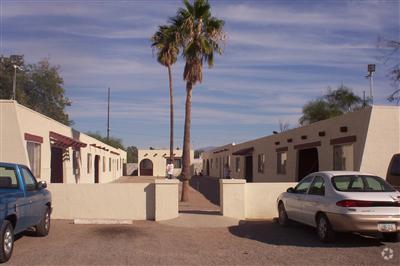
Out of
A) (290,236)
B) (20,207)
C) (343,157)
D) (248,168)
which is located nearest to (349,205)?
(290,236)

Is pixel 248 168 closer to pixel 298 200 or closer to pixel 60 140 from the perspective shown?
pixel 60 140

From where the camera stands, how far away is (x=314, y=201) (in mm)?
11625

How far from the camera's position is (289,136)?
1067 inches

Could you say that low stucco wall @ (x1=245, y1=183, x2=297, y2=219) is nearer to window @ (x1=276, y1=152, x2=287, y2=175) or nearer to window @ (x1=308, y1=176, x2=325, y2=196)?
window @ (x1=308, y1=176, x2=325, y2=196)

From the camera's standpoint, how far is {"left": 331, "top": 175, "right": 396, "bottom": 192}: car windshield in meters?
11.3

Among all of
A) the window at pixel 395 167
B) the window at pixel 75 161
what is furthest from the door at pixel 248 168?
the window at pixel 395 167

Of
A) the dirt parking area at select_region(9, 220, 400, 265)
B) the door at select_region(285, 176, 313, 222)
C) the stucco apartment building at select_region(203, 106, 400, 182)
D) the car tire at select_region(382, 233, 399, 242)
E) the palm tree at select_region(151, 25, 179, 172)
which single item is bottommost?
the dirt parking area at select_region(9, 220, 400, 265)

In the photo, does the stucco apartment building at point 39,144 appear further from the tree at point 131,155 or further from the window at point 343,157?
the tree at point 131,155

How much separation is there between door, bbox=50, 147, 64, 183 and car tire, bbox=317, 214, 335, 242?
16.2 meters

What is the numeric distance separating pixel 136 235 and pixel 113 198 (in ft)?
10.5

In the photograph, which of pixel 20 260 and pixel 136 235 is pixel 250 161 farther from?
pixel 20 260

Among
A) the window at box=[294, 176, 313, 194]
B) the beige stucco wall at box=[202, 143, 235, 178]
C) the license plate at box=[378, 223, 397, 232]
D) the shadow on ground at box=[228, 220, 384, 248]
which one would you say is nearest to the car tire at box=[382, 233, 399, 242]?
the shadow on ground at box=[228, 220, 384, 248]

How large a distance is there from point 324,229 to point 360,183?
1.39 meters

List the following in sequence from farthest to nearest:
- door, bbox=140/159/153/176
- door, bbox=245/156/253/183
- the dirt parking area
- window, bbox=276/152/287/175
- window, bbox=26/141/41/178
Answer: door, bbox=140/159/153/176 → door, bbox=245/156/253/183 → window, bbox=276/152/287/175 → window, bbox=26/141/41/178 → the dirt parking area
